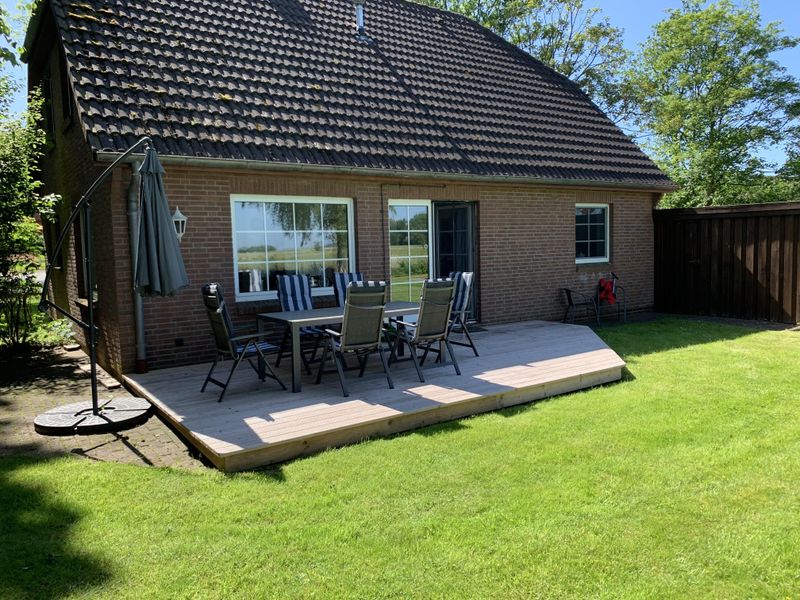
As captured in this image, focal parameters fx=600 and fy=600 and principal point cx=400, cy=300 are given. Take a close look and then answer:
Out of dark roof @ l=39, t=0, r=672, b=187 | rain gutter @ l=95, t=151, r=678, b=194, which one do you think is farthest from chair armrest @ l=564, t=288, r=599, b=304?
dark roof @ l=39, t=0, r=672, b=187

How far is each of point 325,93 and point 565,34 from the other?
2134 centimetres

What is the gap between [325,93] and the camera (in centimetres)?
970

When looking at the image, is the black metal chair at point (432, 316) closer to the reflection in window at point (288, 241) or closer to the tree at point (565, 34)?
the reflection in window at point (288, 241)

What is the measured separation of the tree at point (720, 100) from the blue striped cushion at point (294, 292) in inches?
886

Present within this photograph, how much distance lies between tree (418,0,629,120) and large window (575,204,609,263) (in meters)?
16.3

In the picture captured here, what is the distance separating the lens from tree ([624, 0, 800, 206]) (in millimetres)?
26172

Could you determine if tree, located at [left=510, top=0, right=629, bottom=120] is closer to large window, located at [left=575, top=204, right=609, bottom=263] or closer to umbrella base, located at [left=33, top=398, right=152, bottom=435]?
large window, located at [left=575, top=204, right=609, bottom=263]

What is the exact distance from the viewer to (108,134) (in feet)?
23.2

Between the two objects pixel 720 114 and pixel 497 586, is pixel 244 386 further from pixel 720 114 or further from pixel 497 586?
pixel 720 114

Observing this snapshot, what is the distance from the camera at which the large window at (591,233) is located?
1232cm

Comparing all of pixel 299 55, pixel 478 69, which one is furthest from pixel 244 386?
pixel 478 69

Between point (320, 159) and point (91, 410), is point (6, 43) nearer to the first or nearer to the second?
point (320, 159)

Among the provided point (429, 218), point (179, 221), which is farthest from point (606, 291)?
point (179, 221)

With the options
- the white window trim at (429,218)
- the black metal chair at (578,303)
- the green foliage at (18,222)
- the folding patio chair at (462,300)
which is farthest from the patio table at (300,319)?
the black metal chair at (578,303)
